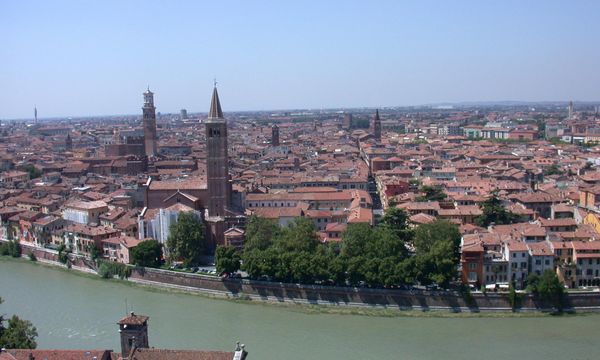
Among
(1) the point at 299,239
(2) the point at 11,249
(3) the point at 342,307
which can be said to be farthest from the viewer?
(2) the point at 11,249

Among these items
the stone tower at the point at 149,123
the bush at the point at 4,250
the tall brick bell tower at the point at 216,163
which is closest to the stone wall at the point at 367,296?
the tall brick bell tower at the point at 216,163

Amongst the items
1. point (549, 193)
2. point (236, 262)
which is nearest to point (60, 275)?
point (236, 262)

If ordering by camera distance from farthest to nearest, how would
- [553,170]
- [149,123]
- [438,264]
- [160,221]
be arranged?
[149,123]
[553,170]
[160,221]
[438,264]

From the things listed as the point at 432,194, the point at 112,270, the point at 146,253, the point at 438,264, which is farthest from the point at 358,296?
the point at 432,194

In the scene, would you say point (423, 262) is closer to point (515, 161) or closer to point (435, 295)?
point (435, 295)

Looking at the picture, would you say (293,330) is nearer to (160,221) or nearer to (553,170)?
(160,221)

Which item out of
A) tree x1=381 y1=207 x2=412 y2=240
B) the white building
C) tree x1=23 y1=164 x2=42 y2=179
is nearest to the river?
the white building

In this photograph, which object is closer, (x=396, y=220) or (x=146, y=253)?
(x=146, y=253)

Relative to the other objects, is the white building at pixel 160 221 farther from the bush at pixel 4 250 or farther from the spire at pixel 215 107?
the bush at pixel 4 250
